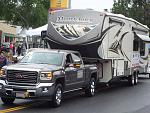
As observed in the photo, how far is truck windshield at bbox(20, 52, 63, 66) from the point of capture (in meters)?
14.6

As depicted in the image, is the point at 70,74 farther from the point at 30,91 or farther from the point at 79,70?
the point at 30,91

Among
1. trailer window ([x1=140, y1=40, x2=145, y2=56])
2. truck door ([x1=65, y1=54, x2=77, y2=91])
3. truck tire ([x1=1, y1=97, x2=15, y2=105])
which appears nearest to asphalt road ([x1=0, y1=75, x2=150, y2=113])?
truck tire ([x1=1, y1=97, x2=15, y2=105])

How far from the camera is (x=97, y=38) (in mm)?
18000

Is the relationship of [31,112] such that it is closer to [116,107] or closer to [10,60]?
[116,107]

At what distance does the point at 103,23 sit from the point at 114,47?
2011mm

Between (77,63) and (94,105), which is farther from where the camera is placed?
(77,63)

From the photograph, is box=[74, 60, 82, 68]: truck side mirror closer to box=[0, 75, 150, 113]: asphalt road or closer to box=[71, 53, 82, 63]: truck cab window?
box=[71, 53, 82, 63]: truck cab window

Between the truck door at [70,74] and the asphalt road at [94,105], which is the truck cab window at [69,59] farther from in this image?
the asphalt road at [94,105]

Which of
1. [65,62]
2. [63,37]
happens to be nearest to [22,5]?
[63,37]

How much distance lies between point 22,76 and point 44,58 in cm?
173

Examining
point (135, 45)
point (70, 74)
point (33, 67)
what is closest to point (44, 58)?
point (70, 74)

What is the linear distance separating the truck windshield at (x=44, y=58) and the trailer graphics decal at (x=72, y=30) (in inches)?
130

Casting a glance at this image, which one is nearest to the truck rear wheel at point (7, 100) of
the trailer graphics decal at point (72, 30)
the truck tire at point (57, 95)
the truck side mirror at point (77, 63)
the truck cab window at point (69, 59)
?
the truck tire at point (57, 95)

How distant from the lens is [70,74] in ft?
48.7
